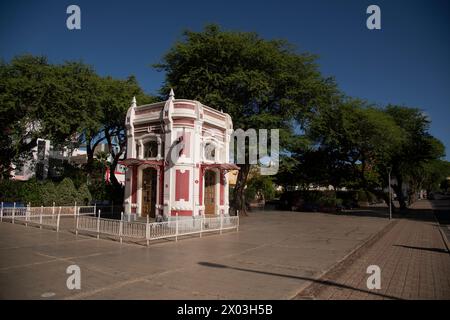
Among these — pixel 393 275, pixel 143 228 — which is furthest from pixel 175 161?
pixel 393 275

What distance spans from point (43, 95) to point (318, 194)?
37.6 metres

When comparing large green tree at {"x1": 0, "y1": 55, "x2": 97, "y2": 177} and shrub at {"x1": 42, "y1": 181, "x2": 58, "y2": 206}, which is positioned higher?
large green tree at {"x1": 0, "y1": 55, "x2": 97, "y2": 177}

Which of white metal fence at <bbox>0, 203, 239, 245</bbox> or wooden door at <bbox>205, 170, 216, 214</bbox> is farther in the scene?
wooden door at <bbox>205, 170, 216, 214</bbox>

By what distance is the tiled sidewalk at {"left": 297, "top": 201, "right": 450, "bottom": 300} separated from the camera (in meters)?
7.49

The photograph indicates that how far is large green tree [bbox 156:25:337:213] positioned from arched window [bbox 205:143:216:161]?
207 inches

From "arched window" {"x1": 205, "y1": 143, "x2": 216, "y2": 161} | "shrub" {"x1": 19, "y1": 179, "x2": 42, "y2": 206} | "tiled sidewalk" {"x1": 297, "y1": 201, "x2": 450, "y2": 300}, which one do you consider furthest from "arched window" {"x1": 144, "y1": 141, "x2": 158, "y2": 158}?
"tiled sidewalk" {"x1": 297, "y1": 201, "x2": 450, "y2": 300}

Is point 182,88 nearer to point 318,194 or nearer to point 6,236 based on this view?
point 6,236

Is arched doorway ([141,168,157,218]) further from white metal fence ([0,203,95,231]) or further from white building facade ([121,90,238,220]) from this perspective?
white metal fence ([0,203,95,231])

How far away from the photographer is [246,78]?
2562 cm

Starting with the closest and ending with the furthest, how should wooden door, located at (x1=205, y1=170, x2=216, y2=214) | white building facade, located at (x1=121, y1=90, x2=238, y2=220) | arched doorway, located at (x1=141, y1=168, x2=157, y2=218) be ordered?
white building facade, located at (x1=121, y1=90, x2=238, y2=220), arched doorway, located at (x1=141, y1=168, x2=157, y2=218), wooden door, located at (x1=205, y1=170, x2=216, y2=214)

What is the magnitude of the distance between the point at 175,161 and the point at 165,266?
34.0 feet

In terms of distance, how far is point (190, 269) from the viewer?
949 centimetres
